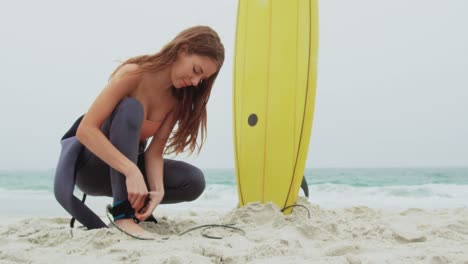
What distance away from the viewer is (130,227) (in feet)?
5.30

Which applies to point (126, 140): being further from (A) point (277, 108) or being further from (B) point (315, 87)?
(B) point (315, 87)

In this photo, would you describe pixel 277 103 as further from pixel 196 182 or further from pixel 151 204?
pixel 151 204

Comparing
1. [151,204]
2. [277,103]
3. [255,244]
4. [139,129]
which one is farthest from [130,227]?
[277,103]

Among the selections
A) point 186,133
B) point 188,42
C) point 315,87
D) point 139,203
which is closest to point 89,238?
point 139,203

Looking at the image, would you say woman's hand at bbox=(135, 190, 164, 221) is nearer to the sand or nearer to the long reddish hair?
the sand

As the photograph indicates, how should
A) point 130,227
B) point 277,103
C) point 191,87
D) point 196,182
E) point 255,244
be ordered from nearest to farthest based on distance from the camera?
point 255,244 → point 130,227 → point 191,87 → point 196,182 → point 277,103

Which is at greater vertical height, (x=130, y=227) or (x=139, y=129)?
(x=139, y=129)

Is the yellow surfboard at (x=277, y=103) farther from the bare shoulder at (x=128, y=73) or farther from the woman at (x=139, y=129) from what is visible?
the bare shoulder at (x=128, y=73)

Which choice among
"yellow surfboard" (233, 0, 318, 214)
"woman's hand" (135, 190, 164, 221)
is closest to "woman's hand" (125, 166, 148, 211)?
"woman's hand" (135, 190, 164, 221)

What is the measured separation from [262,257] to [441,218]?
1339mm

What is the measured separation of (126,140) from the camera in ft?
5.34

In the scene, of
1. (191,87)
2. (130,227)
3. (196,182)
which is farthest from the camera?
(196,182)

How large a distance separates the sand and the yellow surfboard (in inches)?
8.9

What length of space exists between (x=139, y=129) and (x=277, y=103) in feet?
2.77
